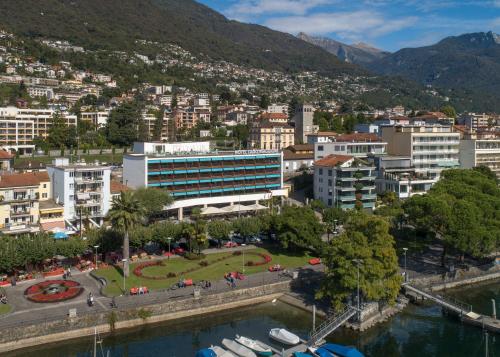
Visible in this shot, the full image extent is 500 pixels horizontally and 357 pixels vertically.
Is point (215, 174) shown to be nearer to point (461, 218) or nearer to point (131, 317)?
point (461, 218)

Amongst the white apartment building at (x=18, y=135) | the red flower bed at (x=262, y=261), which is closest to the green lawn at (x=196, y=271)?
the red flower bed at (x=262, y=261)

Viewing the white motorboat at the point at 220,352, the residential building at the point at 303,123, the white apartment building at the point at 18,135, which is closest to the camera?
the white motorboat at the point at 220,352

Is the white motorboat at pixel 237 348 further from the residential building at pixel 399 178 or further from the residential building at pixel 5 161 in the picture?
the residential building at pixel 5 161

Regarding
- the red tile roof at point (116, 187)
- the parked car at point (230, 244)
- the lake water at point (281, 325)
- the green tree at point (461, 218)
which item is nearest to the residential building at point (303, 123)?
the green tree at point (461, 218)

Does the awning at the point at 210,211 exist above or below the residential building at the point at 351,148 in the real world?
below

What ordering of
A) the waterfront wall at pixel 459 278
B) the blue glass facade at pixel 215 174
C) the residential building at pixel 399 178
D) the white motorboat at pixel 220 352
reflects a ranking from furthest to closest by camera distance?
the residential building at pixel 399 178, the blue glass facade at pixel 215 174, the waterfront wall at pixel 459 278, the white motorboat at pixel 220 352

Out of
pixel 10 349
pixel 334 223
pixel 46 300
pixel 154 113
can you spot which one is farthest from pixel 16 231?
pixel 154 113

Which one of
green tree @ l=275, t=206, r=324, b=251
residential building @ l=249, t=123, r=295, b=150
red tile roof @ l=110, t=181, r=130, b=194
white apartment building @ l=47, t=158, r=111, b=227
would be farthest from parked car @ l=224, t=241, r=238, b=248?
residential building @ l=249, t=123, r=295, b=150

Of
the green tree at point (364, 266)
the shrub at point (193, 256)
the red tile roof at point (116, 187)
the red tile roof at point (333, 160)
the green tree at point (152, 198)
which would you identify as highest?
the red tile roof at point (333, 160)

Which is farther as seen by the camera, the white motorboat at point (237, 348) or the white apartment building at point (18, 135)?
the white apartment building at point (18, 135)
